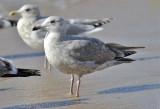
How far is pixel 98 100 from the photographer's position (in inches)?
254

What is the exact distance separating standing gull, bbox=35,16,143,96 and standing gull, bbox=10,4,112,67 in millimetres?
2102

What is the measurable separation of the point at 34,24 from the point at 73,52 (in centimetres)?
276

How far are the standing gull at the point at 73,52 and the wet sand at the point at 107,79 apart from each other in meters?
0.38

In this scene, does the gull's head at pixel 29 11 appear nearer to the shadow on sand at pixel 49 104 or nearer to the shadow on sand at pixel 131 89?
the shadow on sand at pixel 131 89

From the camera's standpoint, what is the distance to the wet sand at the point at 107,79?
6363 millimetres

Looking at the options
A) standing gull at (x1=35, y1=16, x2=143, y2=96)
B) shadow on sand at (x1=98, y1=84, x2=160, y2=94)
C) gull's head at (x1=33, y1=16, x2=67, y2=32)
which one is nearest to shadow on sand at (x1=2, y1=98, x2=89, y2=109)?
standing gull at (x1=35, y1=16, x2=143, y2=96)

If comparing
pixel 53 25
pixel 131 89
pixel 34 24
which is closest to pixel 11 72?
pixel 53 25

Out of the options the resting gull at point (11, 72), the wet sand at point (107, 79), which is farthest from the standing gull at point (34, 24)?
the resting gull at point (11, 72)

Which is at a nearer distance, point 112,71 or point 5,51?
point 112,71

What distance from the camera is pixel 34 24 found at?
9.21 meters

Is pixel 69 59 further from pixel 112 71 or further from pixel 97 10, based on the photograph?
pixel 97 10

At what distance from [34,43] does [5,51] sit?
3.80 feet

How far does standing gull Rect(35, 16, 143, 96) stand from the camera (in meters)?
6.55

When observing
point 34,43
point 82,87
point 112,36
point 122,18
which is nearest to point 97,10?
point 122,18
